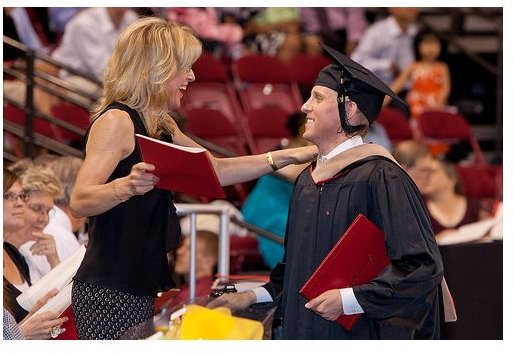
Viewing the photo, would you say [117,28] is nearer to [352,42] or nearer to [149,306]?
[352,42]

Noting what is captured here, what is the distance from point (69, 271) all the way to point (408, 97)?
627cm

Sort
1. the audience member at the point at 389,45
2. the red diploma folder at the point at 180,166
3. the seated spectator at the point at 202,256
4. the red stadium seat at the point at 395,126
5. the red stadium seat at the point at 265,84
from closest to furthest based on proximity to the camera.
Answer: the red diploma folder at the point at 180,166 → the seated spectator at the point at 202,256 → the red stadium seat at the point at 395,126 → the red stadium seat at the point at 265,84 → the audience member at the point at 389,45

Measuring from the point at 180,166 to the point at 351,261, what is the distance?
1.93 ft

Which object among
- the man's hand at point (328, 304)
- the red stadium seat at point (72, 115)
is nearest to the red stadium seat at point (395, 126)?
the red stadium seat at point (72, 115)

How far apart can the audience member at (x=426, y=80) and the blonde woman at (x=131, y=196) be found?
20.6 ft

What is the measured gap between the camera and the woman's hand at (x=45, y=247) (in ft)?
15.6

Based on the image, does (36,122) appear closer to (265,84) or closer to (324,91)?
(265,84)

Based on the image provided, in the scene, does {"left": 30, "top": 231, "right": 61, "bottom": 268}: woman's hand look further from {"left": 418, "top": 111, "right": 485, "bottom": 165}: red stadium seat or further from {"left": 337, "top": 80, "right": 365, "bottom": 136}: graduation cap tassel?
{"left": 418, "top": 111, "right": 485, "bottom": 165}: red stadium seat

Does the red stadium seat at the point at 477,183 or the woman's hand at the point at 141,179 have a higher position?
the red stadium seat at the point at 477,183

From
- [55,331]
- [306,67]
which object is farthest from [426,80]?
[55,331]

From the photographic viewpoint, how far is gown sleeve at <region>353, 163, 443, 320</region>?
3.15 meters

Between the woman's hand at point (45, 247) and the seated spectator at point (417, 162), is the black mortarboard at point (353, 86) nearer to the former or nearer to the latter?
the woman's hand at point (45, 247)

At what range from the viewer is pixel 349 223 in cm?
330

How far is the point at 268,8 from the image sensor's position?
33.9 feet
